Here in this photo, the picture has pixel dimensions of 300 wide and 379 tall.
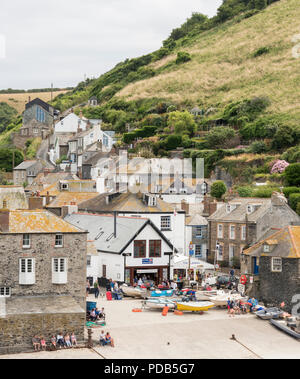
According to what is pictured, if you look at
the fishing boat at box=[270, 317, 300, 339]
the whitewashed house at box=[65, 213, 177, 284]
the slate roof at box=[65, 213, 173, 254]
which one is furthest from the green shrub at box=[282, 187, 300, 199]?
the fishing boat at box=[270, 317, 300, 339]

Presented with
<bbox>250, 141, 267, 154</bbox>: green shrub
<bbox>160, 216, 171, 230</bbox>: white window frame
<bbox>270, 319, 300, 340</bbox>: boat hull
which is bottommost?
<bbox>270, 319, 300, 340</bbox>: boat hull

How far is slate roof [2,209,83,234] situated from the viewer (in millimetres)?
33375

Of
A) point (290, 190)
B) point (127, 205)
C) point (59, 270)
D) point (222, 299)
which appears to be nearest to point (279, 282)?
point (222, 299)

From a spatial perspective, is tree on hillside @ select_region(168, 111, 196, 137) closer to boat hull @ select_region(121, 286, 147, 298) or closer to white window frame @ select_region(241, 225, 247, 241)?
white window frame @ select_region(241, 225, 247, 241)

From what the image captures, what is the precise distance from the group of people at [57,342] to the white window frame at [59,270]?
3799 mm

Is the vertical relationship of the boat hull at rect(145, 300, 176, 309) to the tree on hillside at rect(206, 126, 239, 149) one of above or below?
below

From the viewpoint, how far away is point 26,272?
32812 millimetres

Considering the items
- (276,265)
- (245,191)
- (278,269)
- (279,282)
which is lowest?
(279,282)

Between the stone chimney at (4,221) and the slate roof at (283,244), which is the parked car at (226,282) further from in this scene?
the stone chimney at (4,221)

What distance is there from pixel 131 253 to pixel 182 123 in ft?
175

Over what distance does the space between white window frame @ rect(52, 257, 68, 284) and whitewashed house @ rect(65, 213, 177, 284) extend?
12.4 meters

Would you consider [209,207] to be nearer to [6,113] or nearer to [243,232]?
[243,232]
